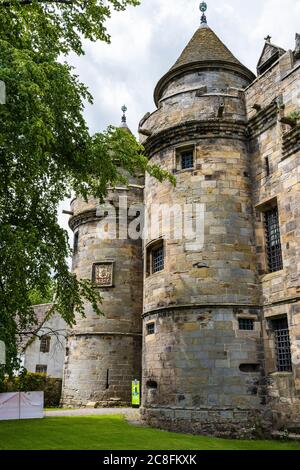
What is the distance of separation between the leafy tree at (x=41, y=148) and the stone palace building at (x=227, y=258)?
9.19 ft

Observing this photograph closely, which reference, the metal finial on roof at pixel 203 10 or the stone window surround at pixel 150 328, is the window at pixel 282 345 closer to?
the stone window surround at pixel 150 328

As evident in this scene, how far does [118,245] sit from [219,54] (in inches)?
365

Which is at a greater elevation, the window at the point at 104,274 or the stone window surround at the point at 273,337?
the window at the point at 104,274

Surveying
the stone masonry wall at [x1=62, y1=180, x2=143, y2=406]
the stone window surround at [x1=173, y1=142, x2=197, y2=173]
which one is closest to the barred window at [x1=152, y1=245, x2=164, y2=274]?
the stone window surround at [x1=173, y1=142, x2=197, y2=173]

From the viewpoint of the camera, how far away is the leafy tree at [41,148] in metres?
7.43

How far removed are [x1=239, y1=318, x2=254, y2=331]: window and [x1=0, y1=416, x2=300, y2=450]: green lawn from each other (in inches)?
114

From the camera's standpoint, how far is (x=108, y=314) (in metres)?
18.8

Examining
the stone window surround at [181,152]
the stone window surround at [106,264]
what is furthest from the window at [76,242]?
the stone window surround at [181,152]

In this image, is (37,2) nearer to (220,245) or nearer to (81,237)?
(220,245)

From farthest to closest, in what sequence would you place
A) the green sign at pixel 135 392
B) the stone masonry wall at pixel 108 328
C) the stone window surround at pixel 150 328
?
the stone masonry wall at pixel 108 328 < the green sign at pixel 135 392 < the stone window surround at pixel 150 328

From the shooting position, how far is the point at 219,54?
1608 cm

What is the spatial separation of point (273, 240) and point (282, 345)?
3.02 m

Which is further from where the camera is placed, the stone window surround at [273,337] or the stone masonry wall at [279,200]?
the stone window surround at [273,337]
